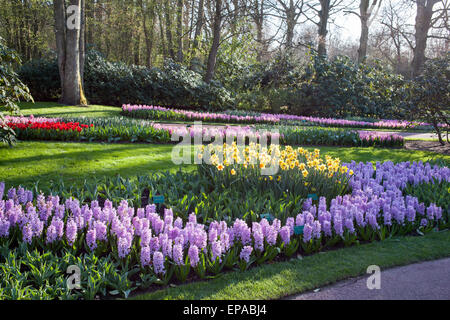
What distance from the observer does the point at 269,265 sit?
3.20m

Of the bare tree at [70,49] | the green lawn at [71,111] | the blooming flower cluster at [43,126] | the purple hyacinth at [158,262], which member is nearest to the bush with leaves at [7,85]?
the blooming flower cluster at [43,126]

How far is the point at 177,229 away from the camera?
Result: 10.6ft

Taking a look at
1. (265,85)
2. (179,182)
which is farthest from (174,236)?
(265,85)

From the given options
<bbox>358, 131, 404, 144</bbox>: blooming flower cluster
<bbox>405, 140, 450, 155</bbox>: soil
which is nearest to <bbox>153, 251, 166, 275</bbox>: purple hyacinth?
<bbox>358, 131, 404, 144</bbox>: blooming flower cluster

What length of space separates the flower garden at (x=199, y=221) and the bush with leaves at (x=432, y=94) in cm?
423

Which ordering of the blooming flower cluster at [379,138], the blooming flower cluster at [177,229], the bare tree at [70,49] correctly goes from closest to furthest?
the blooming flower cluster at [177,229], the blooming flower cluster at [379,138], the bare tree at [70,49]

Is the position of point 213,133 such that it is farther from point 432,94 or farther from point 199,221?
point 432,94

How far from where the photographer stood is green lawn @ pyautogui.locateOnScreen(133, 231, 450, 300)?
2.74 m

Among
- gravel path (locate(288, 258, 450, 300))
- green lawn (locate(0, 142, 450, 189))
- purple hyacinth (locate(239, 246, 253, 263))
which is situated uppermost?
green lawn (locate(0, 142, 450, 189))

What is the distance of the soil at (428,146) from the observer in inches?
374

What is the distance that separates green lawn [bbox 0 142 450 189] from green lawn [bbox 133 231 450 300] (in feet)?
10.0

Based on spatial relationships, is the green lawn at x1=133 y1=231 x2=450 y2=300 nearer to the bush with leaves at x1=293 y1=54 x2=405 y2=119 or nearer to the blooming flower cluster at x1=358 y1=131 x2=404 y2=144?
the blooming flower cluster at x1=358 y1=131 x2=404 y2=144

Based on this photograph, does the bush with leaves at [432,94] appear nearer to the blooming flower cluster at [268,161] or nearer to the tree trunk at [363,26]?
the blooming flower cluster at [268,161]
